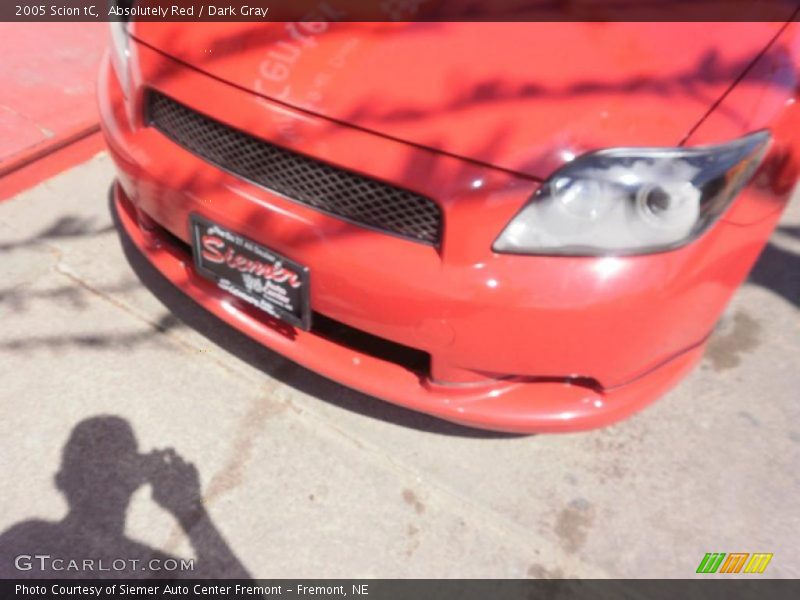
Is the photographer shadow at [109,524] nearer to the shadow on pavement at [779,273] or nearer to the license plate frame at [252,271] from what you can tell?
the license plate frame at [252,271]

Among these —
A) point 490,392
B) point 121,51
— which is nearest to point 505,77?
point 490,392

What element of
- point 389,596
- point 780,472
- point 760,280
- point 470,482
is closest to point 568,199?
point 470,482

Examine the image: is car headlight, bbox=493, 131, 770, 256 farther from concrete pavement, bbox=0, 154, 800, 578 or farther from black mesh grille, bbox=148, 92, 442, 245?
concrete pavement, bbox=0, 154, 800, 578

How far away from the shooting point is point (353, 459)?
2.24m

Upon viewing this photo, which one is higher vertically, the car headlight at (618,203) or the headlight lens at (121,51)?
the car headlight at (618,203)

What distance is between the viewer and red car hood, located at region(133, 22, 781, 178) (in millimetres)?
1664

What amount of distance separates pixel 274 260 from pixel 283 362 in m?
0.71

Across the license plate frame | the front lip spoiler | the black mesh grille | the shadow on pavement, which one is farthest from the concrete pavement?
the black mesh grille

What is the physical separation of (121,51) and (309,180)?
84cm

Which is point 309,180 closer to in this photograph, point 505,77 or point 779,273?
point 505,77

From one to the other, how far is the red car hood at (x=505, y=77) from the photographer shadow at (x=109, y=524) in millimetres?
1172

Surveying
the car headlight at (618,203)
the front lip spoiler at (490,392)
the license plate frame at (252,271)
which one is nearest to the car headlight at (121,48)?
the license plate frame at (252,271)

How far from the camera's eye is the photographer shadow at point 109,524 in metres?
1.93

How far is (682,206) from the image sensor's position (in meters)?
1.69
